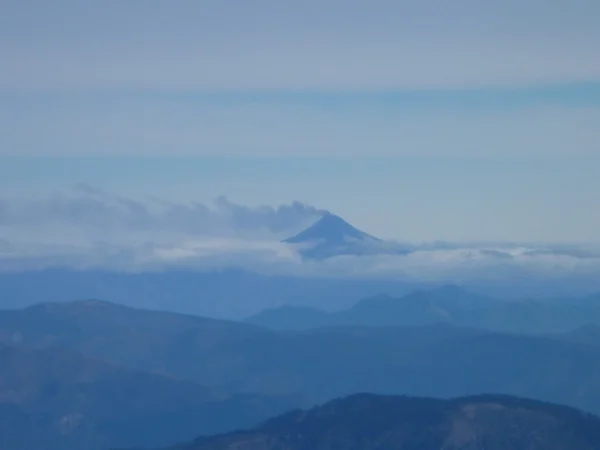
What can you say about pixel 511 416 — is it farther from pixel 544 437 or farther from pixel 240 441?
pixel 240 441

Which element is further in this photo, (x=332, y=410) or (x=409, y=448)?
(x=332, y=410)

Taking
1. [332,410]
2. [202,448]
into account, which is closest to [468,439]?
[332,410]

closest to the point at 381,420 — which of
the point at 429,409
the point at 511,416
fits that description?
the point at 429,409

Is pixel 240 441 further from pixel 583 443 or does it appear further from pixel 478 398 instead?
pixel 583 443

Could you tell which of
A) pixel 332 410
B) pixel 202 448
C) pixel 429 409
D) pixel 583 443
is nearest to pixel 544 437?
pixel 583 443

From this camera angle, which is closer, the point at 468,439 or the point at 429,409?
the point at 468,439
